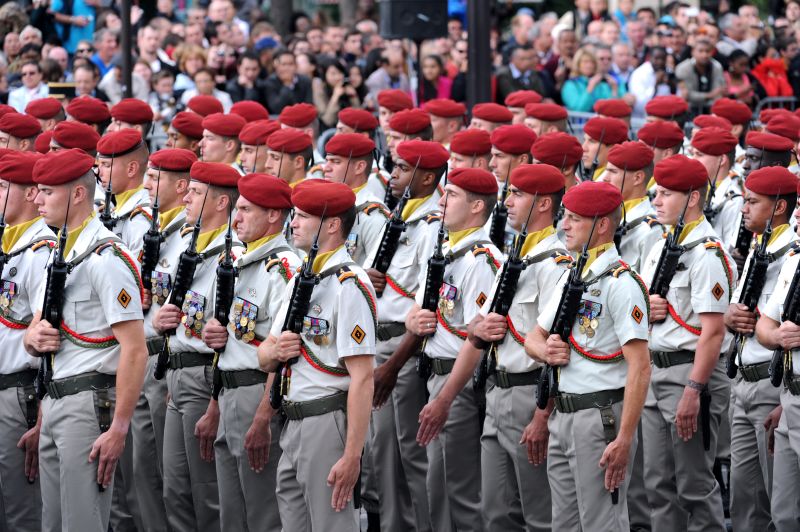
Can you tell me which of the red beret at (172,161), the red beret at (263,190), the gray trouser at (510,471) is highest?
the red beret at (263,190)

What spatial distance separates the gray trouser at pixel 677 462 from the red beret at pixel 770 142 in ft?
6.61

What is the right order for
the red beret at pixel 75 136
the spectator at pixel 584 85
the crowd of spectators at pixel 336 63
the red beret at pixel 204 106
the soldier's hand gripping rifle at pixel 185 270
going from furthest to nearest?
1. the spectator at pixel 584 85
2. the crowd of spectators at pixel 336 63
3. the red beret at pixel 204 106
4. the red beret at pixel 75 136
5. the soldier's hand gripping rifle at pixel 185 270

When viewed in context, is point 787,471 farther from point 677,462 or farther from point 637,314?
point 637,314

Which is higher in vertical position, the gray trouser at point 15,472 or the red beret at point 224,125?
the red beret at point 224,125

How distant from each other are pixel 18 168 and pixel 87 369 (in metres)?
1.43

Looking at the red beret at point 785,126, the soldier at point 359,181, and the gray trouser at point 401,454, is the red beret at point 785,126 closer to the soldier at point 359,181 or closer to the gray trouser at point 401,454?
the soldier at point 359,181

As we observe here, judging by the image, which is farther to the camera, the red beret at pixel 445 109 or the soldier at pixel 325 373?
the red beret at pixel 445 109

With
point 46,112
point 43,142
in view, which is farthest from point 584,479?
point 46,112

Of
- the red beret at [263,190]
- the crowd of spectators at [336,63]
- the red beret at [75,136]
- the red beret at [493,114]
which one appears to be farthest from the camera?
the crowd of spectators at [336,63]

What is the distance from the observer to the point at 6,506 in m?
7.26

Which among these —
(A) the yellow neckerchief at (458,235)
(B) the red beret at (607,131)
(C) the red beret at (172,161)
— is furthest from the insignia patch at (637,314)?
(B) the red beret at (607,131)

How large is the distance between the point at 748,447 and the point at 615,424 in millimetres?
1633

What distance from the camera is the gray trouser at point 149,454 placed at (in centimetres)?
800

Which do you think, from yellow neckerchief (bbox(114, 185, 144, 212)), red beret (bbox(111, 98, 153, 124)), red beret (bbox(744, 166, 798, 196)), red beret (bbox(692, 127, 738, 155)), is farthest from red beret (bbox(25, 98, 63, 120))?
red beret (bbox(744, 166, 798, 196))
